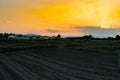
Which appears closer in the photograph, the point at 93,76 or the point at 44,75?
the point at 93,76

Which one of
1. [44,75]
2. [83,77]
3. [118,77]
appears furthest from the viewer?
[44,75]

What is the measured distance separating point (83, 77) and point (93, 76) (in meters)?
0.63

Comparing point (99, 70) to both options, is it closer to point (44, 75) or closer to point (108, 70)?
Answer: point (108, 70)

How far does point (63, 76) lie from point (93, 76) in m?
1.89

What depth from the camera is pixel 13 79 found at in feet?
57.0

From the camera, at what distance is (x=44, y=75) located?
59.3 ft

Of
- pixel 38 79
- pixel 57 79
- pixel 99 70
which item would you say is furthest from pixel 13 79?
pixel 99 70

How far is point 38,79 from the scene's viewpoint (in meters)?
16.7

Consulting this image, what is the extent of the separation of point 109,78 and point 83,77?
1760mm

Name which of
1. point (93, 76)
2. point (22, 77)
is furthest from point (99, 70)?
point (22, 77)

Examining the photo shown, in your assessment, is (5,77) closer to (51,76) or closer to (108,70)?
(51,76)

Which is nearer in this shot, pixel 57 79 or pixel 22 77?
pixel 57 79

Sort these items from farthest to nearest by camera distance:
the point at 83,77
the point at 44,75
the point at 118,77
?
1. the point at 44,75
2. the point at 83,77
3. the point at 118,77


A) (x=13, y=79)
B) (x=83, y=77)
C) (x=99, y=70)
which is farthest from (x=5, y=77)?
(x=99, y=70)
